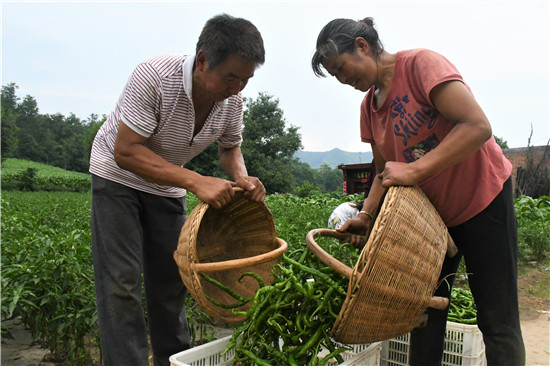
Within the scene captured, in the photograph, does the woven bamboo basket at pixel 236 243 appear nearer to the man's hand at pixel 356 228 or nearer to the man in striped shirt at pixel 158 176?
the man in striped shirt at pixel 158 176

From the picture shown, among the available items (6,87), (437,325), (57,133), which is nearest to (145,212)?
(437,325)

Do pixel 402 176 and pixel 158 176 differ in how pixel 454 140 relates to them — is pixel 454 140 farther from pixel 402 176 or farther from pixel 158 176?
pixel 158 176

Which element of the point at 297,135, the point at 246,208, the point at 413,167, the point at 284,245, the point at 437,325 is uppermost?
the point at 297,135

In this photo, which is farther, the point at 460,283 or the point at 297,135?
the point at 297,135

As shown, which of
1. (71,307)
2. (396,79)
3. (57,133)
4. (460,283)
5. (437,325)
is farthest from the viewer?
(57,133)

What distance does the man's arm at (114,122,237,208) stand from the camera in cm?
200

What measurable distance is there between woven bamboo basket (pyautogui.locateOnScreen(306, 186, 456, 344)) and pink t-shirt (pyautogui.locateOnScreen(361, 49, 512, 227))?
0.82ft

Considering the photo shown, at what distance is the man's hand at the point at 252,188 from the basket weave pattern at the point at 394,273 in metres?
0.75

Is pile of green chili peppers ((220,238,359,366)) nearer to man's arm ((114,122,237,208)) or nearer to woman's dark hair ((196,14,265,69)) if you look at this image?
man's arm ((114,122,237,208))

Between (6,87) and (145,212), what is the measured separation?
80.0m

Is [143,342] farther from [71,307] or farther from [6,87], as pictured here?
[6,87]

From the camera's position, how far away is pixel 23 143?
185 ft

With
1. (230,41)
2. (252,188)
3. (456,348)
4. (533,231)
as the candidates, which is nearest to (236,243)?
(252,188)

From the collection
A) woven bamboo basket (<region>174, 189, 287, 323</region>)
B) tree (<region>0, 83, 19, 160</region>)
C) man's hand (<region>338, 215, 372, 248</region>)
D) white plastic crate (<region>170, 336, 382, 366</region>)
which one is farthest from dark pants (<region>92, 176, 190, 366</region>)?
tree (<region>0, 83, 19, 160</region>)
